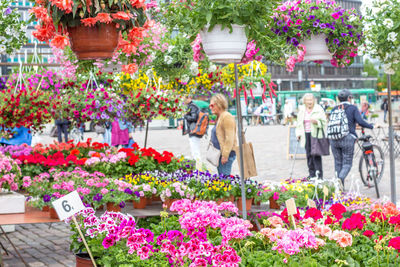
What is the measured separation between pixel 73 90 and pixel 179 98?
5.03 feet

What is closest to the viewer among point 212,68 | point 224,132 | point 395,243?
point 395,243

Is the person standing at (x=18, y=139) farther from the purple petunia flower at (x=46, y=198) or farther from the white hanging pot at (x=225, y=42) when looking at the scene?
the white hanging pot at (x=225, y=42)

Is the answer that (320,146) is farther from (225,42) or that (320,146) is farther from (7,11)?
(7,11)

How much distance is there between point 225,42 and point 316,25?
1.01m

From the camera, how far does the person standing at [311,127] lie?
9.79 m

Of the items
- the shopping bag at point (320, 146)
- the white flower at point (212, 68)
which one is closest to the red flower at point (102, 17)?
the white flower at point (212, 68)

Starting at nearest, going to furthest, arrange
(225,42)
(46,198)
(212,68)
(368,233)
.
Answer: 1. (368,233)
2. (225,42)
3. (46,198)
4. (212,68)

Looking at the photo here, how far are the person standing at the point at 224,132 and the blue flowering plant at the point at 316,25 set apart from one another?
3.44 m

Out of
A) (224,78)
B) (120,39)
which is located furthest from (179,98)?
(120,39)

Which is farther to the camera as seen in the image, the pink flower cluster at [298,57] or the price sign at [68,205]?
the pink flower cluster at [298,57]

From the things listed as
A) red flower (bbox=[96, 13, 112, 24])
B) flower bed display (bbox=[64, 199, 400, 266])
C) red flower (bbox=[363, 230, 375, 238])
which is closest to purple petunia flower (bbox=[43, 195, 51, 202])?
flower bed display (bbox=[64, 199, 400, 266])

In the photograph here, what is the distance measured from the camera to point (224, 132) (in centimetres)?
827

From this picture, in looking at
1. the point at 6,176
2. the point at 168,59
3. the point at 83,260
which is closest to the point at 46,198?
the point at 6,176

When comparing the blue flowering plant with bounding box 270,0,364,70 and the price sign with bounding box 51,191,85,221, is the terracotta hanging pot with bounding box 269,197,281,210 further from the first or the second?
the price sign with bounding box 51,191,85,221
